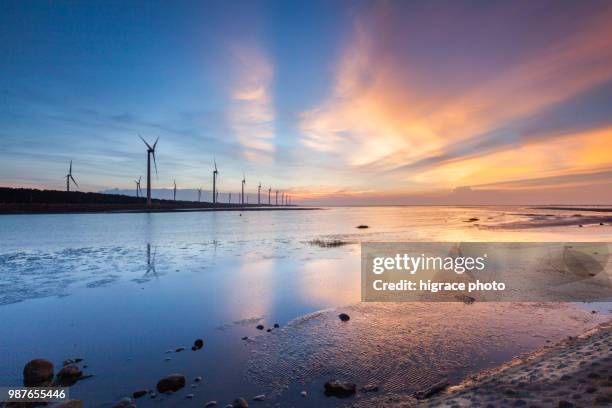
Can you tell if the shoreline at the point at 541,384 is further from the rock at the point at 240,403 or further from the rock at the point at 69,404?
the rock at the point at 69,404

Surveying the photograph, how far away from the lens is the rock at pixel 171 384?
7660 mm

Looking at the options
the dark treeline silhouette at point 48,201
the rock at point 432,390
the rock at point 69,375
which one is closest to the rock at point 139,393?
the rock at point 69,375

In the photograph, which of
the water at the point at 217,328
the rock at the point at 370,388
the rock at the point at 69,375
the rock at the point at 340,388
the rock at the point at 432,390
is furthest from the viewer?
the water at the point at 217,328

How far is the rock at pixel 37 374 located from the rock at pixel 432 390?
28.2ft

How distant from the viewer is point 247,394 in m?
7.48

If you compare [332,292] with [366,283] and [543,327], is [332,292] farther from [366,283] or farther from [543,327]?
[543,327]

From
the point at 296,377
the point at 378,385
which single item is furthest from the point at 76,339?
the point at 378,385

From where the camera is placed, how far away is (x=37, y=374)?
8.00m

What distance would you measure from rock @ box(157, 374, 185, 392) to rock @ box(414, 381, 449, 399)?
531cm

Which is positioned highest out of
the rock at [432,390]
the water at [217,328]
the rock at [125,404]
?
the rock at [432,390]

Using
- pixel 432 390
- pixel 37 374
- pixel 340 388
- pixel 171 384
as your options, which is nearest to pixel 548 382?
pixel 432 390

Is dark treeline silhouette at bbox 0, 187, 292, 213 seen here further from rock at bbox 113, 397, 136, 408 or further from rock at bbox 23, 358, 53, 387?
rock at bbox 113, 397, 136, 408

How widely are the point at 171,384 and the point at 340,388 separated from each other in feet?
12.7

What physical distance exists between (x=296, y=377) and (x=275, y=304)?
6.67 meters
